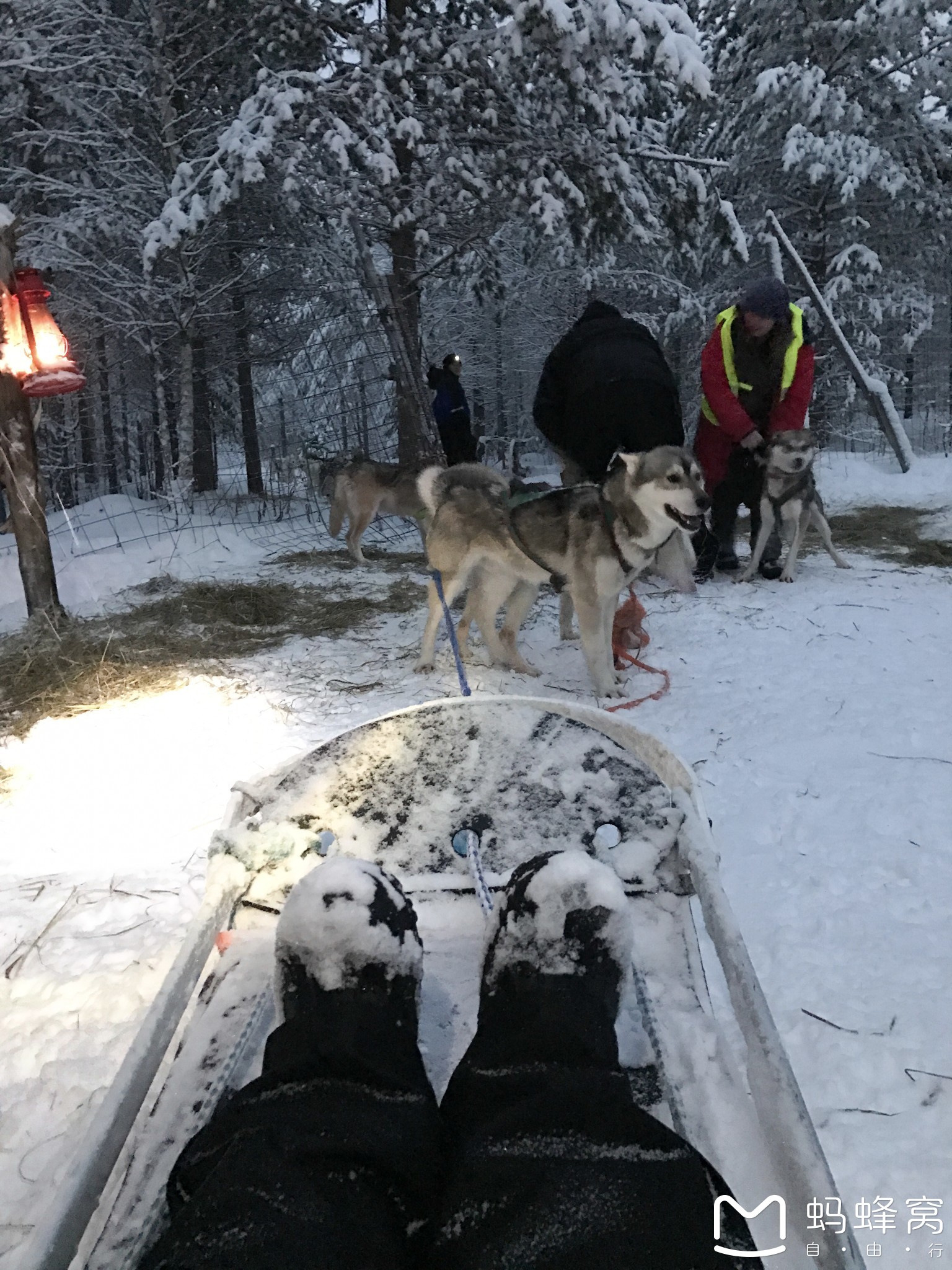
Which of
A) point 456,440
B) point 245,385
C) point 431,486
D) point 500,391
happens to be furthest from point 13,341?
point 500,391

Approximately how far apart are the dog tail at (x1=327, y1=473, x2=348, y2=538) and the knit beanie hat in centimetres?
409

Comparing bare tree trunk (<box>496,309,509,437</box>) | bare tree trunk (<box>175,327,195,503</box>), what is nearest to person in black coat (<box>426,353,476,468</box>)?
bare tree trunk (<box>175,327,195,503</box>)

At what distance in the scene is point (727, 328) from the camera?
18.1 ft

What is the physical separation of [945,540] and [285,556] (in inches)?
253

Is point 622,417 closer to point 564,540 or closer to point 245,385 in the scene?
point 564,540

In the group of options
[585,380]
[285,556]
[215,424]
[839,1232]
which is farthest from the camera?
[215,424]

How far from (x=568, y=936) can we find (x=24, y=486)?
4.46 m

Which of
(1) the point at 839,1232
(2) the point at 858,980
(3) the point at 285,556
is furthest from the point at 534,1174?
(3) the point at 285,556

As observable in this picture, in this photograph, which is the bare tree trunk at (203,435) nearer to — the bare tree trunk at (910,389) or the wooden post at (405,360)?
the wooden post at (405,360)

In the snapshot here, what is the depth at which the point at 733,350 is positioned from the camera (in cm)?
557

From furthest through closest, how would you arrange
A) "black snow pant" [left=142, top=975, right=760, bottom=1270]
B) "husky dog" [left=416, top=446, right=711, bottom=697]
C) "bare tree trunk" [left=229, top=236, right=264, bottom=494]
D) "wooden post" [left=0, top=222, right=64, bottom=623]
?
1. "bare tree trunk" [left=229, top=236, right=264, bottom=494]
2. "wooden post" [left=0, top=222, right=64, bottom=623]
3. "husky dog" [left=416, top=446, right=711, bottom=697]
4. "black snow pant" [left=142, top=975, right=760, bottom=1270]

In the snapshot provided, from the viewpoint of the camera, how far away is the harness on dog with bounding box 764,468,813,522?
19.2ft

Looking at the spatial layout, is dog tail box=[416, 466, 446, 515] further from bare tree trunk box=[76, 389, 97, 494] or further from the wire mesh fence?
bare tree trunk box=[76, 389, 97, 494]

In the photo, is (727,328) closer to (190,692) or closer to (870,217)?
(190,692)
